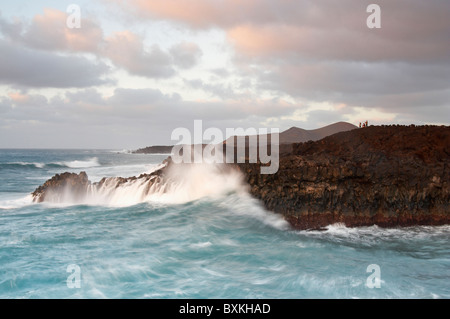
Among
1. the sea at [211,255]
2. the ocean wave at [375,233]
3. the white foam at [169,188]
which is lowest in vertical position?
the sea at [211,255]

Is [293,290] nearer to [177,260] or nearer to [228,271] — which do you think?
[228,271]

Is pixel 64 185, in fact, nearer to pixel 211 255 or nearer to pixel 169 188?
pixel 169 188

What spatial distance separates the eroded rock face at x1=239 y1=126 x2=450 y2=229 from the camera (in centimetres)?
933

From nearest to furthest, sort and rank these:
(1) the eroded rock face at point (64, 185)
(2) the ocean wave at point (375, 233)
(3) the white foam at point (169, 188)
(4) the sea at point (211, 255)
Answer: (4) the sea at point (211, 255) < (2) the ocean wave at point (375, 233) < (3) the white foam at point (169, 188) < (1) the eroded rock face at point (64, 185)

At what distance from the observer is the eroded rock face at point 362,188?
9.33m

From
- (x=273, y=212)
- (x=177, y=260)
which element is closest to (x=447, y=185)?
(x=273, y=212)

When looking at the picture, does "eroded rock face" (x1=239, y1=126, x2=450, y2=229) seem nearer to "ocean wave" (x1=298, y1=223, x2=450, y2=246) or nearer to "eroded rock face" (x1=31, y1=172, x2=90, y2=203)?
"ocean wave" (x1=298, y1=223, x2=450, y2=246)

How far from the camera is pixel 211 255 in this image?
7473 millimetres

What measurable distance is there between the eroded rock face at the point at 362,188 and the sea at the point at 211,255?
0.36 metres

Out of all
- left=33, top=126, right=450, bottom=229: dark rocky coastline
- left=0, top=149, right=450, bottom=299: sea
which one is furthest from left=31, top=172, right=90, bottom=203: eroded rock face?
left=33, top=126, right=450, bottom=229: dark rocky coastline

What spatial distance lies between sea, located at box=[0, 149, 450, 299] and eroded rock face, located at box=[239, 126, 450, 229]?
0.36m

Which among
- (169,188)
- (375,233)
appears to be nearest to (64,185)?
(169,188)

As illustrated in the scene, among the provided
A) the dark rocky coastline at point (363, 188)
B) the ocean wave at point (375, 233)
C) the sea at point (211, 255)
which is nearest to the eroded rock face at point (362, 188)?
the dark rocky coastline at point (363, 188)

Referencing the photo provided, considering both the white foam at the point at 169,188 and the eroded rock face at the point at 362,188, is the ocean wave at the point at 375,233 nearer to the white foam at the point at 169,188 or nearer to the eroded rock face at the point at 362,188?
the eroded rock face at the point at 362,188
